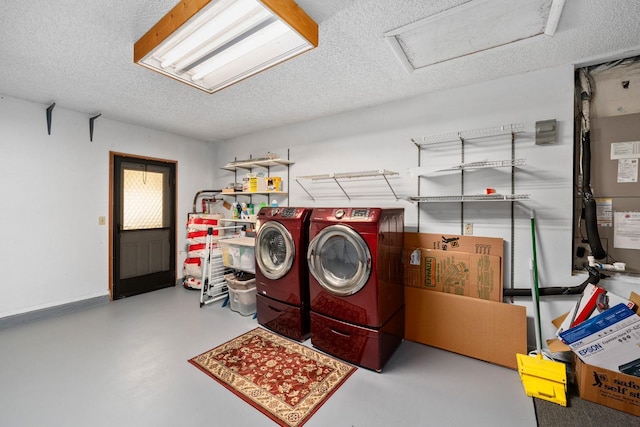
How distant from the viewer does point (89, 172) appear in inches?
136

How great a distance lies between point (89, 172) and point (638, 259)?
5.78 m

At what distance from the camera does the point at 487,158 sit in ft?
8.17

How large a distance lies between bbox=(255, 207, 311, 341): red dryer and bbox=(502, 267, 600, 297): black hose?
6.14 ft

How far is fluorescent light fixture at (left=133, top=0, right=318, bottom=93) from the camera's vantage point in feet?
4.54

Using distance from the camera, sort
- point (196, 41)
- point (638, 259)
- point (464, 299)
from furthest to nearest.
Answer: point (464, 299), point (638, 259), point (196, 41)

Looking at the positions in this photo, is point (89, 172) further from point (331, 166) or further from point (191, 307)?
point (331, 166)

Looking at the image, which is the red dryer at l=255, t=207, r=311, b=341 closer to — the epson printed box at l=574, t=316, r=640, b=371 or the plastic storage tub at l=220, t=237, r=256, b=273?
the plastic storage tub at l=220, t=237, r=256, b=273

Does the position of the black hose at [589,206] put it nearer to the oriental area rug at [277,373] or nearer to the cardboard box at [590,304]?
the cardboard box at [590,304]

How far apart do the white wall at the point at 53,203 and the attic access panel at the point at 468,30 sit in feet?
12.8

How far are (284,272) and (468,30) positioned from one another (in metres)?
A: 2.42

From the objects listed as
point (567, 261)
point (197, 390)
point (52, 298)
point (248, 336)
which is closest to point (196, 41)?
point (197, 390)

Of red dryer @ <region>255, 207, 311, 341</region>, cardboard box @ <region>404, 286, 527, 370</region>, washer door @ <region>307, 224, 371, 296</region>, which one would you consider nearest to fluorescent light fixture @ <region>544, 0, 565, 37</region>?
washer door @ <region>307, 224, 371, 296</region>

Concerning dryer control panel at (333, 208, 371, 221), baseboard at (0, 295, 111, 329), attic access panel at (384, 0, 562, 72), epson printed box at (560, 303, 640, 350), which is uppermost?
attic access panel at (384, 0, 562, 72)

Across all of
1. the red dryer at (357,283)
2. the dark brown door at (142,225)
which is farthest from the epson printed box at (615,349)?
the dark brown door at (142,225)
